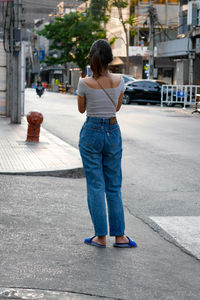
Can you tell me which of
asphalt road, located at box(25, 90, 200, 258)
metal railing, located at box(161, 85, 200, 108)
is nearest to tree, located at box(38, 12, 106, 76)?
metal railing, located at box(161, 85, 200, 108)

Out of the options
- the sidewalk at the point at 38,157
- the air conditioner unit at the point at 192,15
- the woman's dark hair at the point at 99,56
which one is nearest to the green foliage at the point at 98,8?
the air conditioner unit at the point at 192,15

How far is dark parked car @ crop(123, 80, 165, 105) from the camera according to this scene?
40.3 meters

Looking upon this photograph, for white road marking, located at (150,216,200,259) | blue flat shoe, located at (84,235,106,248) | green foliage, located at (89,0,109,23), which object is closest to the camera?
blue flat shoe, located at (84,235,106,248)

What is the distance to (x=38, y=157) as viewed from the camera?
37.7 ft

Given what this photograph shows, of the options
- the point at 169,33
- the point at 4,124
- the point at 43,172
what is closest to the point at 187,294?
the point at 43,172

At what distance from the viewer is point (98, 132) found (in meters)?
5.60

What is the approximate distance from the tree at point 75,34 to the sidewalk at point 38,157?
58063 mm

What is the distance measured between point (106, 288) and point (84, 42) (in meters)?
70.6

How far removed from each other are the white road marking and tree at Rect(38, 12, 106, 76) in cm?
6629

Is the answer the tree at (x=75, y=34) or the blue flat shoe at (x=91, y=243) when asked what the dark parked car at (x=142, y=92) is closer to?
the tree at (x=75, y=34)

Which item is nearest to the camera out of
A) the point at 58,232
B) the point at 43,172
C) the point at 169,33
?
the point at 58,232

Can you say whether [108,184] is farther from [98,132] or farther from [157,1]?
[157,1]

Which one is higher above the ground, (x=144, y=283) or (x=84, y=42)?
(x=84, y=42)

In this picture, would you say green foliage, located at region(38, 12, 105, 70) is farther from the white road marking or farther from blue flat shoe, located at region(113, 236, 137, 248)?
blue flat shoe, located at region(113, 236, 137, 248)
